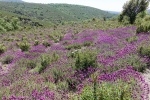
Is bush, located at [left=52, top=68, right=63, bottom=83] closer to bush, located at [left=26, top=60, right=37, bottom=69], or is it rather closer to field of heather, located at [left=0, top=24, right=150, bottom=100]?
field of heather, located at [left=0, top=24, right=150, bottom=100]

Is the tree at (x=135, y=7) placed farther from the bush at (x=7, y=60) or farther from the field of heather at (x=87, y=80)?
the field of heather at (x=87, y=80)

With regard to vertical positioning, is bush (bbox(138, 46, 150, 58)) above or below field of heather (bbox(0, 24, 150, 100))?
above

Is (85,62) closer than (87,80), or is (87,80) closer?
(87,80)

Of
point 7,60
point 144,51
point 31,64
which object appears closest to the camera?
point 144,51

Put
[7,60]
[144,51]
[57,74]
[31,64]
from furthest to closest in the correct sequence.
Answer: [7,60] → [31,64] → [144,51] → [57,74]

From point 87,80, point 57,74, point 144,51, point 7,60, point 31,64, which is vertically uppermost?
point 144,51

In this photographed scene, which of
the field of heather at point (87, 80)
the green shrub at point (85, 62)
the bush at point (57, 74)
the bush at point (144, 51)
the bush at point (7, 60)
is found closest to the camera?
the field of heather at point (87, 80)

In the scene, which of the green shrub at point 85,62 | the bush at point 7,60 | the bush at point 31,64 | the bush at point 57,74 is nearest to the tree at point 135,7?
the bush at point 7,60

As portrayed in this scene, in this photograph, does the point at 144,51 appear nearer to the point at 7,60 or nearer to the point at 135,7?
the point at 7,60

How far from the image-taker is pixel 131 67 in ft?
26.9

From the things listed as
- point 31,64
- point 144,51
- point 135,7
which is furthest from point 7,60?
point 135,7

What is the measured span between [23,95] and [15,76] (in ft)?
10.0

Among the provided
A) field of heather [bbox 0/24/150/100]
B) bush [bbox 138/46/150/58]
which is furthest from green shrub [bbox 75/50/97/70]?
bush [bbox 138/46/150/58]

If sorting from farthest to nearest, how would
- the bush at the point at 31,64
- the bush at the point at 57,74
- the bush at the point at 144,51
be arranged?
1. the bush at the point at 31,64
2. the bush at the point at 144,51
3. the bush at the point at 57,74
